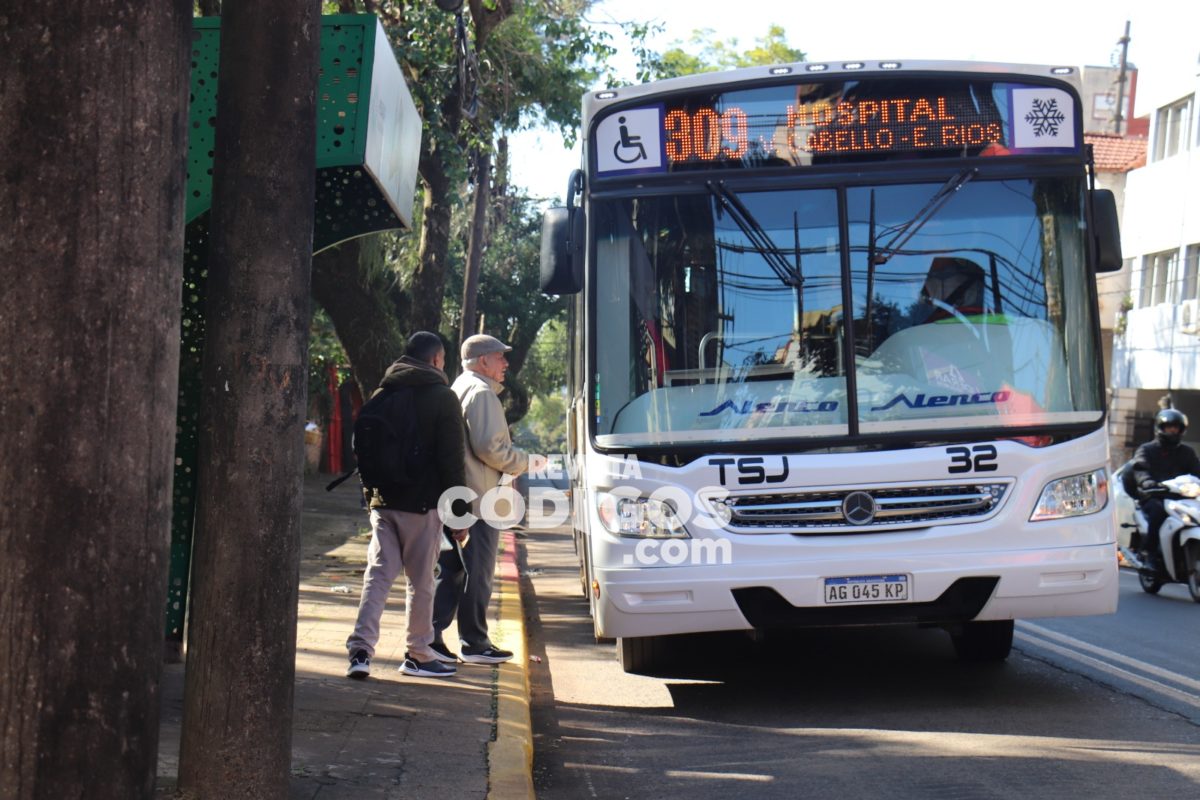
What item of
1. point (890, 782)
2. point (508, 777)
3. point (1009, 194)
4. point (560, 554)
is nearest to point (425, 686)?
point (508, 777)

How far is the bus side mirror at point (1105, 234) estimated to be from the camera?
7617 millimetres

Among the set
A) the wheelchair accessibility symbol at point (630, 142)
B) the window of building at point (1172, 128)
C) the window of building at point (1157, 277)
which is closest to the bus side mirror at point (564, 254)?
the wheelchair accessibility symbol at point (630, 142)

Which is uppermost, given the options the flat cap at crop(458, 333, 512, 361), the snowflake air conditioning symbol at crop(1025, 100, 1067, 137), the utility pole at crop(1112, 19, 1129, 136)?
the utility pole at crop(1112, 19, 1129, 136)

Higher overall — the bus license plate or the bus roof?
the bus roof

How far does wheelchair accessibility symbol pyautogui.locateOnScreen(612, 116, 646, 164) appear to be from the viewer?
7.71 metres

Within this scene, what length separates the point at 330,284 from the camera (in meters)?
16.4

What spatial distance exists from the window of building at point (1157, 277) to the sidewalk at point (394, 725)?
95.9 ft

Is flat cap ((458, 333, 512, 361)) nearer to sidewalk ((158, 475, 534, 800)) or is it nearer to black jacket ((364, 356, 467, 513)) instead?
black jacket ((364, 356, 467, 513))

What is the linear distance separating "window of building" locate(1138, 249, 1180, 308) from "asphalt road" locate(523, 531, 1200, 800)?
2664cm

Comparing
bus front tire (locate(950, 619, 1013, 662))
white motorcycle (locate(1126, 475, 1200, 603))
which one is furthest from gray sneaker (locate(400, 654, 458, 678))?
white motorcycle (locate(1126, 475, 1200, 603))

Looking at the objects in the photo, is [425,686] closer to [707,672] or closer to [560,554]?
[707,672]

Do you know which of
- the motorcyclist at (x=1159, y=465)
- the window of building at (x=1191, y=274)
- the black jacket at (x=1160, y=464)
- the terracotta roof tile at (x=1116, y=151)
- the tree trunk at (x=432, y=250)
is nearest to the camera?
the motorcyclist at (x=1159, y=465)

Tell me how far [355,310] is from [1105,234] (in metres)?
10.3

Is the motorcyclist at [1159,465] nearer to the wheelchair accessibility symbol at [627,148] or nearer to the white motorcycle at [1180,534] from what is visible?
the white motorcycle at [1180,534]
